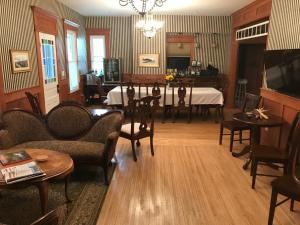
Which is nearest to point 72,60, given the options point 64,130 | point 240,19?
point 64,130

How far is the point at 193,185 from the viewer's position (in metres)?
3.02

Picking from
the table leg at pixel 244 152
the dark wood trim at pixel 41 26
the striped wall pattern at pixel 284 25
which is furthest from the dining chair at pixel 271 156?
the dark wood trim at pixel 41 26

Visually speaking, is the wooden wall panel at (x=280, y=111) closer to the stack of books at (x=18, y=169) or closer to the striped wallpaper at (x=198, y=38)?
the stack of books at (x=18, y=169)

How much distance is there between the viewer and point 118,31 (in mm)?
7961

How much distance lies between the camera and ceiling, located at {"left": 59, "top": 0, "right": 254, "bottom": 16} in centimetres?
574

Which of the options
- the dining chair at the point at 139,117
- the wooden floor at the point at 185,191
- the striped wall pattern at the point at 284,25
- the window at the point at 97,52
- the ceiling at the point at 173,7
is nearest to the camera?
the wooden floor at the point at 185,191

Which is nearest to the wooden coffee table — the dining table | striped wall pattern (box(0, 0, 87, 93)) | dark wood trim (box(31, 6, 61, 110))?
striped wall pattern (box(0, 0, 87, 93))

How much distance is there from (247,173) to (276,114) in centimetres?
121

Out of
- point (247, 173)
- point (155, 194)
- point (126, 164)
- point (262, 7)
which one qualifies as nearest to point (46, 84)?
point (126, 164)

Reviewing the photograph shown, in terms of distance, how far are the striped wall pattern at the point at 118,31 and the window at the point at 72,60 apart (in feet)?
4.34

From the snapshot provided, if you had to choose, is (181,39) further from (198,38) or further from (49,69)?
(49,69)

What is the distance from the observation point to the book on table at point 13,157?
2258 mm

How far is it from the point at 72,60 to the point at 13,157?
16.0ft

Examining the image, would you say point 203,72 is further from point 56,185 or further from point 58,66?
point 56,185
